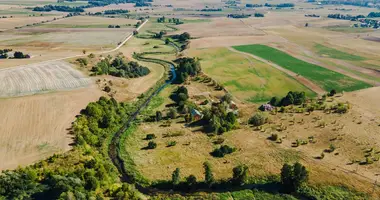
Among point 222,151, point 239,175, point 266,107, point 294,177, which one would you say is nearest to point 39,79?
point 222,151

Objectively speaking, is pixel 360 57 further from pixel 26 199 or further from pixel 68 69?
pixel 26 199

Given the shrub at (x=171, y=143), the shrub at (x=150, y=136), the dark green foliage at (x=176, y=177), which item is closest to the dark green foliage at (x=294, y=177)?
the dark green foliage at (x=176, y=177)

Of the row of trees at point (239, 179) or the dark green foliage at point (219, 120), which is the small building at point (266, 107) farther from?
the row of trees at point (239, 179)

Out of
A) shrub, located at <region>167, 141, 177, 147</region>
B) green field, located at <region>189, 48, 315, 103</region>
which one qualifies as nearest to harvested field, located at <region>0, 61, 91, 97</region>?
shrub, located at <region>167, 141, 177, 147</region>

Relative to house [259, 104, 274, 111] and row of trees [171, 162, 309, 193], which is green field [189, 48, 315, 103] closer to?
house [259, 104, 274, 111]

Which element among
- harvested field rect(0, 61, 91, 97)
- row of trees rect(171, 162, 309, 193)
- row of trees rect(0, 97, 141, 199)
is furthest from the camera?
harvested field rect(0, 61, 91, 97)

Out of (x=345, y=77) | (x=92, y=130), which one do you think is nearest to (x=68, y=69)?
(x=92, y=130)
